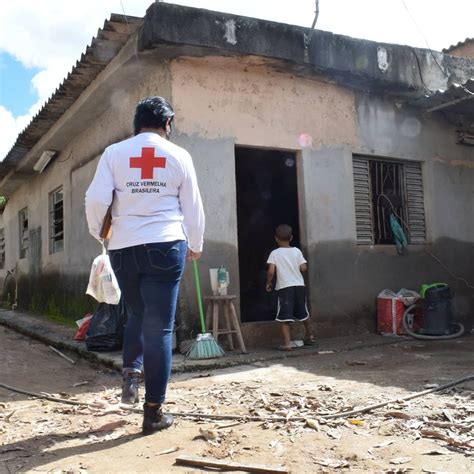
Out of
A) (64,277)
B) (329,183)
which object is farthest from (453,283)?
(64,277)

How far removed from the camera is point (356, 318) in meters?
7.14

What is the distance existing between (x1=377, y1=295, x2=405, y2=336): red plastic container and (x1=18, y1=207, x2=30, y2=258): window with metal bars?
9.57m

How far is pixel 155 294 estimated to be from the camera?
308cm

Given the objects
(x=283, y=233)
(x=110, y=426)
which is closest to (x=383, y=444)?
(x=110, y=426)

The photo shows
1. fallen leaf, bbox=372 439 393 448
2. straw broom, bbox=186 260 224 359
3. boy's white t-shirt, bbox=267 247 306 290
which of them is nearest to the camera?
fallen leaf, bbox=372 439 393 448

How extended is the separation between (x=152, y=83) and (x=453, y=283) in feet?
17.5

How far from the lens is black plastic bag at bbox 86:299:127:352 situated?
6.03 metres

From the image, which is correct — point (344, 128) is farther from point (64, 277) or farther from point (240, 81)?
point (64, 277)

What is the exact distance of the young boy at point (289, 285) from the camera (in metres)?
6.22

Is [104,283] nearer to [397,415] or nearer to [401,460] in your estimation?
[397,415]

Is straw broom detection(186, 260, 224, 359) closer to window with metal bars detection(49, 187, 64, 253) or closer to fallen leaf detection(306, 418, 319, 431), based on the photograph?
fallen leaf detection(306, 418, 319, 431)

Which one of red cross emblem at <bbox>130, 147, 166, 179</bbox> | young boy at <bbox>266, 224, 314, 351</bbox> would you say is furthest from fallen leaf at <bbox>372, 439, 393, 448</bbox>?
young boy at <bbox>266, 224, 314, 351</bbox>

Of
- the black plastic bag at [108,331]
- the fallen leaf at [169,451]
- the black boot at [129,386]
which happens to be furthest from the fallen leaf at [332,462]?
the black plastic bag at [108,331]

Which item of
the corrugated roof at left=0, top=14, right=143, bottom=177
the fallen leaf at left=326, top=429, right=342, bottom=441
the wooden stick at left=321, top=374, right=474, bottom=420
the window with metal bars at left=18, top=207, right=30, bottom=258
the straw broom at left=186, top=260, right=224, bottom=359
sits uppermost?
the corrugated roof at left=0, top=14, right=143, bottom=177
